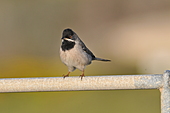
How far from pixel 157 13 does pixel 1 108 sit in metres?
9.32

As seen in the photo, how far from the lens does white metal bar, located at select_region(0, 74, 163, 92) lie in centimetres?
197

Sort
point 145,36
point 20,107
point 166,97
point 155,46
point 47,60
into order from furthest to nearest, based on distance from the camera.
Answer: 1. point 145,36
2. point 155,46
3. point 47,60
4. point 20,107
5. point 166,97

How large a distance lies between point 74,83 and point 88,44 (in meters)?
9.21

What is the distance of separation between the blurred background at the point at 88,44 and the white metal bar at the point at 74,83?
10.3 ft

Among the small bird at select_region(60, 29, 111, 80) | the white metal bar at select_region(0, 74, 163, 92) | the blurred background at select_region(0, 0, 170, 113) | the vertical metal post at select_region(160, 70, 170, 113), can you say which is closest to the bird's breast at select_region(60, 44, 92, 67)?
the small bird at select_region(60, 29, 111, 80)

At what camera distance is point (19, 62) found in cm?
823

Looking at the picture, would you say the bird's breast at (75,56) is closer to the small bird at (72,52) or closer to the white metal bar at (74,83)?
the small bird at (72,52)

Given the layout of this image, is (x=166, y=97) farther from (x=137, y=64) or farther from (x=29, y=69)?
(x=137, y=64)

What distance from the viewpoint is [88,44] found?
11.3 meters

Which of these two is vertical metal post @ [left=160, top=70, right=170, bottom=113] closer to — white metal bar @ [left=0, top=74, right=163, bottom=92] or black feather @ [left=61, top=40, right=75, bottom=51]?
white metal bar @ [left=0, top=74, right=163, bottom=92]

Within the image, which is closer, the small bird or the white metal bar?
the white metal bar

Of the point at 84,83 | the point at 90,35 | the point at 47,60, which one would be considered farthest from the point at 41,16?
the point at 84,83

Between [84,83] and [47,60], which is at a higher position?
[47,60]

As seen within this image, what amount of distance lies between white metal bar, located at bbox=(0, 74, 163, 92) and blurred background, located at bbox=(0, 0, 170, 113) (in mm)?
3125
